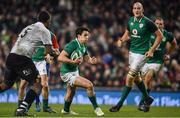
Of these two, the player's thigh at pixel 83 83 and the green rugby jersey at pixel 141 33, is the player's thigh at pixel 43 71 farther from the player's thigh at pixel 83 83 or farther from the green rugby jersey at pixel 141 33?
the green rugby jersey at pixel 141 33

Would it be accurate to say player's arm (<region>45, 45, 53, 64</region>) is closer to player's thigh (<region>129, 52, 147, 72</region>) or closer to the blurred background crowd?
player's thigh (<region>129, 52, 147, 72</region>)

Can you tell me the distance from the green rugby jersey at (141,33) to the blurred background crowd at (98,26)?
682 cm

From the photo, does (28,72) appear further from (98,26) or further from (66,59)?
(98,26)

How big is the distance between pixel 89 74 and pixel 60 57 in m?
9.54

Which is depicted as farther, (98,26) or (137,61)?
(98,26)

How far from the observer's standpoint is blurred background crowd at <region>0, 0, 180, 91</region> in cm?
2341

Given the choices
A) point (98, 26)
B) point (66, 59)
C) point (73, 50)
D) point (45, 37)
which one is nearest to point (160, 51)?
point (73, 50)

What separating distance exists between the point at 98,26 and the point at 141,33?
1127 centimetres

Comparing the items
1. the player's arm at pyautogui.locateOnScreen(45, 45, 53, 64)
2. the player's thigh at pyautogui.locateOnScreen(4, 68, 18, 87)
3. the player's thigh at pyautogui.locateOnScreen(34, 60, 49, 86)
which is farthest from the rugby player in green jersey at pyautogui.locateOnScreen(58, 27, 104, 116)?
the player's thigh at pyautogui.locateOnScreen(34, 60, 49, 86)

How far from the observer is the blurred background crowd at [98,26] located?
23.4 meters

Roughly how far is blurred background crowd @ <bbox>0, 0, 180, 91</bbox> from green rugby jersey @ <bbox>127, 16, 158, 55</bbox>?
6.82 m

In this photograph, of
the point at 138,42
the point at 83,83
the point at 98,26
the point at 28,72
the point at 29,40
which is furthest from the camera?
the point at 98,26

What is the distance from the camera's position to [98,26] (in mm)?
26469

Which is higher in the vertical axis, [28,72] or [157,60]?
[157,60]
